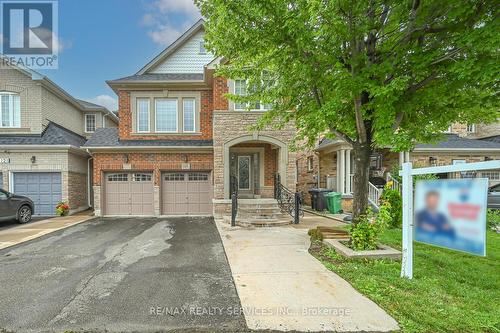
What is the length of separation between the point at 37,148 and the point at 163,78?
6.87m

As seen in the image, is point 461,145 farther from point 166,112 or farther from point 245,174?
point 166,112

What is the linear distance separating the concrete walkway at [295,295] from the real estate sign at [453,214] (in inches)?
53.2

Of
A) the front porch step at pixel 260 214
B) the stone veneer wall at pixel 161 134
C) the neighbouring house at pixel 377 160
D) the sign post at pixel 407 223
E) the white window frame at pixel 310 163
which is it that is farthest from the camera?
the white window frame at pixel 310 163

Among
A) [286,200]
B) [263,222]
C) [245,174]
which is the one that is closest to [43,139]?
[245,174]

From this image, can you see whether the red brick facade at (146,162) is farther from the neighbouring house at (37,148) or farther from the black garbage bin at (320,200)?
the black garbage bin at (320,200)

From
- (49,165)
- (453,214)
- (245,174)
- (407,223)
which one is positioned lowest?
(407,223)

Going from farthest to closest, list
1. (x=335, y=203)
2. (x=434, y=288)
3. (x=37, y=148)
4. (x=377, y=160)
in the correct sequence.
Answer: (x=377, y=160), (x=37, y=148), (x=335, y=203), (x=434, y=288)

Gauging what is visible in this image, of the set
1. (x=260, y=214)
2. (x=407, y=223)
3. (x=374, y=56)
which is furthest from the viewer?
(x=260, y=214)

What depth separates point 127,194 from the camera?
41.4 feet

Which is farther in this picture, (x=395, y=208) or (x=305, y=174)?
(x=305, y=174)

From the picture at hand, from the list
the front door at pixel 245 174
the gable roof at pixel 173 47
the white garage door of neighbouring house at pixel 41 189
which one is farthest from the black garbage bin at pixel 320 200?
the white garage door of neighbouring house at pixel 41 189

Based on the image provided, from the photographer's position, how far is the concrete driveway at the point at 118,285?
3250mm

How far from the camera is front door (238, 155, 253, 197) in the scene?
12852mm

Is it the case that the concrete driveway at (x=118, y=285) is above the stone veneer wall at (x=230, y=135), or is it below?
below
